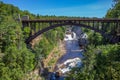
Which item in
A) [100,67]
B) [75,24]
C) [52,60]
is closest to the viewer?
[100,67]

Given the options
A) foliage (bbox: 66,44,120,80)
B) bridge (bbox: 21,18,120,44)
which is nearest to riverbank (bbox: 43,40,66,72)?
bridge (bbox: 21,18,120,44)

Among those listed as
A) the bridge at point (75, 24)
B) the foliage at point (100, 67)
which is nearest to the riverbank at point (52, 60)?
the bridge at point (75, 24)

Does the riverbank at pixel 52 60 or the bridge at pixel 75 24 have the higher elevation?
the bridge at pixel 75 24

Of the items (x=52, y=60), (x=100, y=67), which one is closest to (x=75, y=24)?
(x=52, y=60)

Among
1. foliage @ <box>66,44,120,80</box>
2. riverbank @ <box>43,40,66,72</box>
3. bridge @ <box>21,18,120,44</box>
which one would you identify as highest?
bridge @ <box>21,18,120,44</box>

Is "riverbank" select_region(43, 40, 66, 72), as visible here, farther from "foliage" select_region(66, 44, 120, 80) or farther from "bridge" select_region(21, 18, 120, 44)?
"foliage" select_region(66, 44, 120, 80)

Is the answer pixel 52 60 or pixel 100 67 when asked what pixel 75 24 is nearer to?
pixel 52 60

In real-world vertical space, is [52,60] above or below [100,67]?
below

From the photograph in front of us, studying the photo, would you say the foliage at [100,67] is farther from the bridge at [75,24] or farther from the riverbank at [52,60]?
the riverbank at [52,60]

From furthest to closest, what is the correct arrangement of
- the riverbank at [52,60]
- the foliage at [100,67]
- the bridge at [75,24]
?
the riverbank at [52,60]
the bridge at [75,24]
the foliage at [100,67]

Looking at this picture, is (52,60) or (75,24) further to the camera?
(52,60)

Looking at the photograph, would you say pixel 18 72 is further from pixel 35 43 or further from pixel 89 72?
pixel 35 43
